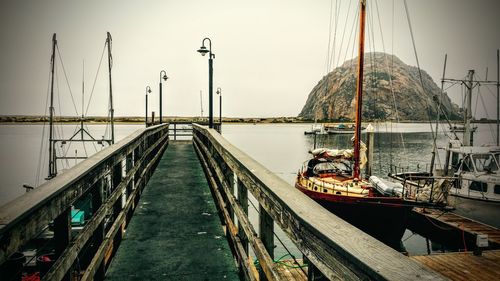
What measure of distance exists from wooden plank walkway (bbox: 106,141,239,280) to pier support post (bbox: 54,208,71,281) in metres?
1.44

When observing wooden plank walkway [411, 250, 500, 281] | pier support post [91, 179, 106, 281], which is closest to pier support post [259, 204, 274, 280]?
pier support post [91, 179, 106, 281]

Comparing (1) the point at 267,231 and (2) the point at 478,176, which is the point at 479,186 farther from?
(1) the point at 267,231

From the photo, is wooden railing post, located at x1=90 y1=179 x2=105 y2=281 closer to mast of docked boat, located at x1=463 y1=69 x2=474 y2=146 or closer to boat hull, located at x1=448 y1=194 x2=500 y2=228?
boat hull, located at x1=448 y1=194 x2=500 y2=228

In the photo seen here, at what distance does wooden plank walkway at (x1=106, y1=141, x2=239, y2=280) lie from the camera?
386 cm

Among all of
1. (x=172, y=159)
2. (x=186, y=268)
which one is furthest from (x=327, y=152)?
(x=186, y=268)

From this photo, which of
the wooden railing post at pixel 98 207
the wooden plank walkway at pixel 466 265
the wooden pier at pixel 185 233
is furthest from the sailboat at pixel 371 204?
the wooden railing post at pixel 98 207

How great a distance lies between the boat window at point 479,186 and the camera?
68.7 feet

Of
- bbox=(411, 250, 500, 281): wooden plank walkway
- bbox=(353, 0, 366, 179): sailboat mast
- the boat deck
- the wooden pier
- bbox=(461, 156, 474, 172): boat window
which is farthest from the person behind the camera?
bbox=(461, 156, 474, 172): boat window

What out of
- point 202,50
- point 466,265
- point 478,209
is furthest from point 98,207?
point 478,209

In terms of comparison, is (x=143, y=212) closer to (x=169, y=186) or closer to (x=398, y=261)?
(x=169, y=186)

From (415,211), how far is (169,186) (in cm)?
1830

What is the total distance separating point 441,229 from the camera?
708 inches

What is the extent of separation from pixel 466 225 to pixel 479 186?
5.70m

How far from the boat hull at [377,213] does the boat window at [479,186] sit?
29.6 feet
